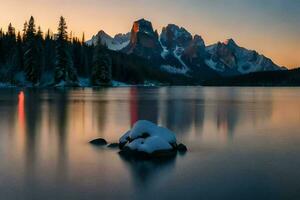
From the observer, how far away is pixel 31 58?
12800cm

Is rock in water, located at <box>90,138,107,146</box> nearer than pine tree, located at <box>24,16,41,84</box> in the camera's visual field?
Yes

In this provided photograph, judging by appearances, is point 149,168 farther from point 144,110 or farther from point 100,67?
point 100,67

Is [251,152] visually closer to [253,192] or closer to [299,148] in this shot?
[299,148]

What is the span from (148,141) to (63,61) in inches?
4568

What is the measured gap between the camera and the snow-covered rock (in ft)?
60.7

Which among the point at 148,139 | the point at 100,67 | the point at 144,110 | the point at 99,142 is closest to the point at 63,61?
the point at 100,67

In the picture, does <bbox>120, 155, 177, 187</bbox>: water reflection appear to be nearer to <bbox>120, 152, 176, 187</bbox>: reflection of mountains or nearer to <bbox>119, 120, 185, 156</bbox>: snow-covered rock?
<bbox>120, 152, 176, 187</bbox>: reflection of mountains

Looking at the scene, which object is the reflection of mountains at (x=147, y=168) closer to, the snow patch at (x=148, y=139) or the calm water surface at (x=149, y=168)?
the calm water surface at (x=149, y=168)

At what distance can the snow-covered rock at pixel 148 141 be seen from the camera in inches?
728

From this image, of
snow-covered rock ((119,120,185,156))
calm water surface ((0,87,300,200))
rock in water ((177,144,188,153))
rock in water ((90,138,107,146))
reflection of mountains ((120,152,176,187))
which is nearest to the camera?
calm water surface ((0,87,300,200))

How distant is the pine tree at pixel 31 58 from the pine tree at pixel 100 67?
22890 millimetres

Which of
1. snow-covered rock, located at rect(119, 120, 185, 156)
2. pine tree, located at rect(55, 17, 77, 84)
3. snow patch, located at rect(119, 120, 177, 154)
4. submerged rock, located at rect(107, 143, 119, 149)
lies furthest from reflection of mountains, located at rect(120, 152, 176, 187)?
pine tree, located at rect(55, 17, 77, 84)

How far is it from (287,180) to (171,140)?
690 centimetres

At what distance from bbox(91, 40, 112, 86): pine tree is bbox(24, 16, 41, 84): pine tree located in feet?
75.1
